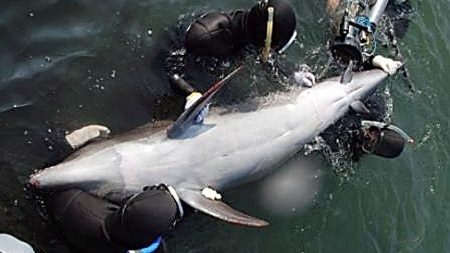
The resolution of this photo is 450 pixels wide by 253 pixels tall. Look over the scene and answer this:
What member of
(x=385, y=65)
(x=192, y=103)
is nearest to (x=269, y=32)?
(x=192, y=103)

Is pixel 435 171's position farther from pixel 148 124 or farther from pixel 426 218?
pixel 148 124

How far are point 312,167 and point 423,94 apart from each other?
2332 mm

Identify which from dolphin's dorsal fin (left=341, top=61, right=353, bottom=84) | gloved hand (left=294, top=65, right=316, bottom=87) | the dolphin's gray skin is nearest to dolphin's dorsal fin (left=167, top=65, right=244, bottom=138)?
the dolphin's gray skin

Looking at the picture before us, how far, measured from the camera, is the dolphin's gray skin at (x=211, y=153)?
6031mm

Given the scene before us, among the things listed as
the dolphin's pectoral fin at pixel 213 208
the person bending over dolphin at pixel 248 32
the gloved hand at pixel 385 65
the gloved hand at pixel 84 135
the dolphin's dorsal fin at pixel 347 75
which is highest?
the person bending over dolphin at pixel 248 32

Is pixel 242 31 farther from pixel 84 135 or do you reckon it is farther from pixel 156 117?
pixel 84 135

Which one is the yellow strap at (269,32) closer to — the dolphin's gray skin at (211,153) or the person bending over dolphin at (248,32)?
the person bending over dolphin at (248,32)

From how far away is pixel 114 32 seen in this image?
7574 millimetres

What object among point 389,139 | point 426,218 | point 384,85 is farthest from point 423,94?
point 389,139

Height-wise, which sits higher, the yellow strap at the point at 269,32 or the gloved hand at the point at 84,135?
the yellow strap at the point at 269,32

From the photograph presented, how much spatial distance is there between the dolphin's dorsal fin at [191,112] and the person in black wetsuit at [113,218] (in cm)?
73

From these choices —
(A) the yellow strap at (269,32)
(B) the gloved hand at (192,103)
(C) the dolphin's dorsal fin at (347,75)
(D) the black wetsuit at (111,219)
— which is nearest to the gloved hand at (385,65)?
(C) the dolphin's dorsal fin at (347,75)

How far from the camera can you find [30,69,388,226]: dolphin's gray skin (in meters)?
6.03

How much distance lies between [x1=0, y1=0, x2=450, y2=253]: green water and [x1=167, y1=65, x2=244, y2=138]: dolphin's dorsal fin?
2.67ft
